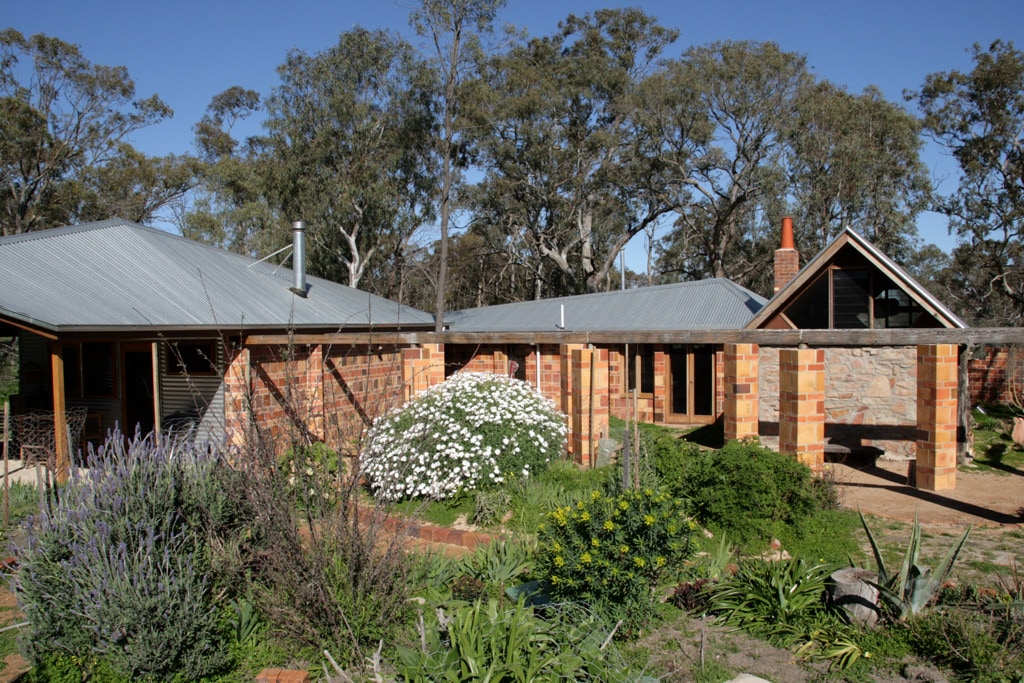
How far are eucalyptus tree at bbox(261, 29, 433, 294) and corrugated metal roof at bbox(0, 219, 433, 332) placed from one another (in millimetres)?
13662

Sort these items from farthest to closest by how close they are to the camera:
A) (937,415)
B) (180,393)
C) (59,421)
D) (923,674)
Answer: (180,393), (937,415), (59,421), (923,674)

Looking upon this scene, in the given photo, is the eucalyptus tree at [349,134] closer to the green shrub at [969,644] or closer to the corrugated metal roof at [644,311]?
the corrugated metal roof at [644,311]

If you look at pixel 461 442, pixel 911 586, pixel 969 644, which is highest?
pixel 461 442

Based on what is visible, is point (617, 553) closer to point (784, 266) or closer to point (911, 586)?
point (911, 586)

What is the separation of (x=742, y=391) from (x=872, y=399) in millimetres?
4937

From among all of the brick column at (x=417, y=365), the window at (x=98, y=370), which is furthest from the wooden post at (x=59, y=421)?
the brick column at (x=417, y=365)

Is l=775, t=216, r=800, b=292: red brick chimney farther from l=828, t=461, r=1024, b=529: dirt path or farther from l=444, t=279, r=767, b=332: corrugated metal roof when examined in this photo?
l=828, t=461, r=1024, b=529: dirt path

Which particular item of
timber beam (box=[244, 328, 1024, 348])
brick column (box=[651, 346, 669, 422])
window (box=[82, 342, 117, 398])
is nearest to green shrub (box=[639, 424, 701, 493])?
timber beam (box=[244, 328, 1024, 348])

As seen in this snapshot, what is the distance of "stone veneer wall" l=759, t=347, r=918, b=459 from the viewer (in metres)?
11.8

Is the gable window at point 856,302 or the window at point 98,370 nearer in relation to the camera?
the window at point 98,370

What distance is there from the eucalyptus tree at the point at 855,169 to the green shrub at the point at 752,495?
2468cm

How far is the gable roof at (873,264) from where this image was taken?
1202 cm

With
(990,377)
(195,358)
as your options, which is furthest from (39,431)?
(990,377)

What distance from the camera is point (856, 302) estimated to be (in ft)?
43.3
